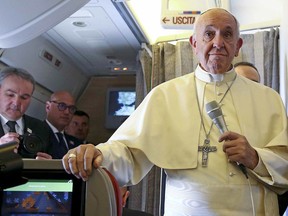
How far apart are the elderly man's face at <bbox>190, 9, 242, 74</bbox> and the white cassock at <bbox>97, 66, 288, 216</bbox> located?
10 cm

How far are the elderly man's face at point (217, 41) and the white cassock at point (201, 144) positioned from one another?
0.31 feet

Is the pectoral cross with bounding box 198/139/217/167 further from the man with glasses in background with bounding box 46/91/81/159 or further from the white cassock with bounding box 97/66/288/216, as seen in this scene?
the man with glasses in background with bounding box 46/91/81/159

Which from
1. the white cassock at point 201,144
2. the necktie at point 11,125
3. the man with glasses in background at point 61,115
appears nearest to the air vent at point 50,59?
the man with glasses in background at point 61,115

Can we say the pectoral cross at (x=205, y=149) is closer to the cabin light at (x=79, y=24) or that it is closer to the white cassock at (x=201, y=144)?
the white cassock at (x=201, y=144)

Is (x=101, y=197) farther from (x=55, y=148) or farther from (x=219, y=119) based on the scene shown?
(x=55, y=148)

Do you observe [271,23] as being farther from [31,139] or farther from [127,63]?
[31,139]

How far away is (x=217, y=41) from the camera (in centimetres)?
190

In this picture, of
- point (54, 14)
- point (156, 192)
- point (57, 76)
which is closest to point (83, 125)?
point (57, 76)

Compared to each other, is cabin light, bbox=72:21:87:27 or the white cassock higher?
cabin light, bbox=72:21:87:27

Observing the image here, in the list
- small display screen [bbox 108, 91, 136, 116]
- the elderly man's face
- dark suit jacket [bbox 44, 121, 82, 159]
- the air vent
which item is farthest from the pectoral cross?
small display screen [bbox 108, 91, 136, 116]

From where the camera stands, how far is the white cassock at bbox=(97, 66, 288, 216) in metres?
1.74

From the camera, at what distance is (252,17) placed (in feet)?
12.9

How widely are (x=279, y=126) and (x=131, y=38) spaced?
7.48 feet

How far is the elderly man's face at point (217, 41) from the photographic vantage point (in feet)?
6.29
